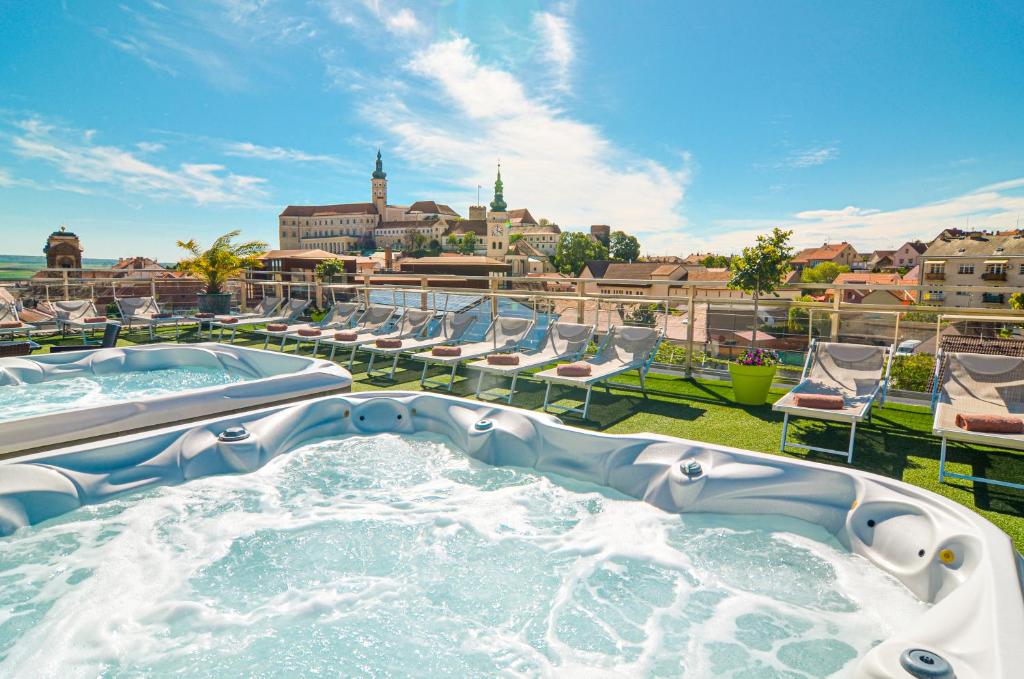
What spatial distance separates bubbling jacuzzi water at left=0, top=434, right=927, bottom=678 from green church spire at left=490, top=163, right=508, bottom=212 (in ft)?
309

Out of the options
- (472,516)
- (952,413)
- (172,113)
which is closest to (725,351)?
(952,413)

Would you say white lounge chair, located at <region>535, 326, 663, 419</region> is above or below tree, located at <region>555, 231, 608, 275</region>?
below

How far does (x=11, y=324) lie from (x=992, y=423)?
37.3 ft

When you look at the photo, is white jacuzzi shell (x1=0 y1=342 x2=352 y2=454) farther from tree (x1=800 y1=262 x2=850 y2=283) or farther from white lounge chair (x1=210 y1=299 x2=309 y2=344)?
tree (x1=800 y1=262 x2=850 y2=283)

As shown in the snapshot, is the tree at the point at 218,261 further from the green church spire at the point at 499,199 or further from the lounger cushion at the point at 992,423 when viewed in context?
the green church spire at the point at 499,199

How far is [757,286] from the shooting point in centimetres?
580

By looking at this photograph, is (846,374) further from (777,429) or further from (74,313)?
(74,313)

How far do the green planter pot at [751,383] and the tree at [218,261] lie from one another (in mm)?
10863

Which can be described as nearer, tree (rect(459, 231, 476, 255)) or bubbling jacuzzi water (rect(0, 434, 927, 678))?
bubbling jacuzzi water (rect(0, 434, 927, 678))

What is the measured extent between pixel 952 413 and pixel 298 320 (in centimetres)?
938

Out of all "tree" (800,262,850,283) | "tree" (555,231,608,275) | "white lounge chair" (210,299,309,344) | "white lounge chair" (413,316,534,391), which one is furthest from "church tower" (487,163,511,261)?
"white lounge chair" (413,316,534,391)

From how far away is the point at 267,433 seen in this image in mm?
4164

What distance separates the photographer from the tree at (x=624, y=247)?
102 meters

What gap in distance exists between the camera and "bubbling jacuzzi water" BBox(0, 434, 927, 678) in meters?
2.27
